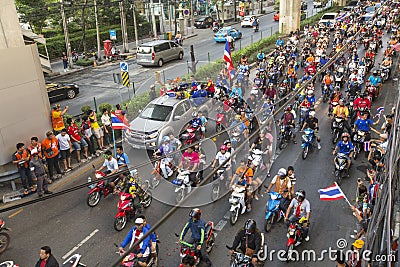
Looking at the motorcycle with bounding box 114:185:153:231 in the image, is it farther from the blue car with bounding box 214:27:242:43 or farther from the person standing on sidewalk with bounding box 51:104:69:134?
the blue car with bounding box 214:27:242:43

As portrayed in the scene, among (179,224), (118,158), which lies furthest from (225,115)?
(179,224)

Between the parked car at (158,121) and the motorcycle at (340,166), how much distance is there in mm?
5313

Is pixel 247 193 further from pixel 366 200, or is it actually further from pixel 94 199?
pixel 94 199

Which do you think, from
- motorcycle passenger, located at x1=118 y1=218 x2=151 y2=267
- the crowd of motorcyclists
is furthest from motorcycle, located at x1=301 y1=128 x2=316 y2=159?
motorcycle passenger, located at x1=118 y1=218 x2=151 y2=267

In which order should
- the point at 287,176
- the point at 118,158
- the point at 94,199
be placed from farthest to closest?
1. the point at 118,158
2. the point at 94,199
3. the point at 287,176

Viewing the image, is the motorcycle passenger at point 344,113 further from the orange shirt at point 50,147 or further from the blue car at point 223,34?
the blue car at point 223,34

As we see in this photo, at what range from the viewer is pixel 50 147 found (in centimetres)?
1119

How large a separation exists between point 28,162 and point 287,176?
22.8 ft

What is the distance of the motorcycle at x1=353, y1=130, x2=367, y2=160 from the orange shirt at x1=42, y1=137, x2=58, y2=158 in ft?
30.5

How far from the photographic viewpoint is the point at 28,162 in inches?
417

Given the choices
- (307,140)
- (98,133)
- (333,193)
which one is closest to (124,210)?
(333,193)

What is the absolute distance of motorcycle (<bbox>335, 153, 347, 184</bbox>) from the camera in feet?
36.1

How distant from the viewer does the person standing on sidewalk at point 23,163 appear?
34.3ft

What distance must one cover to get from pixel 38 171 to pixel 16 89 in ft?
11.0
